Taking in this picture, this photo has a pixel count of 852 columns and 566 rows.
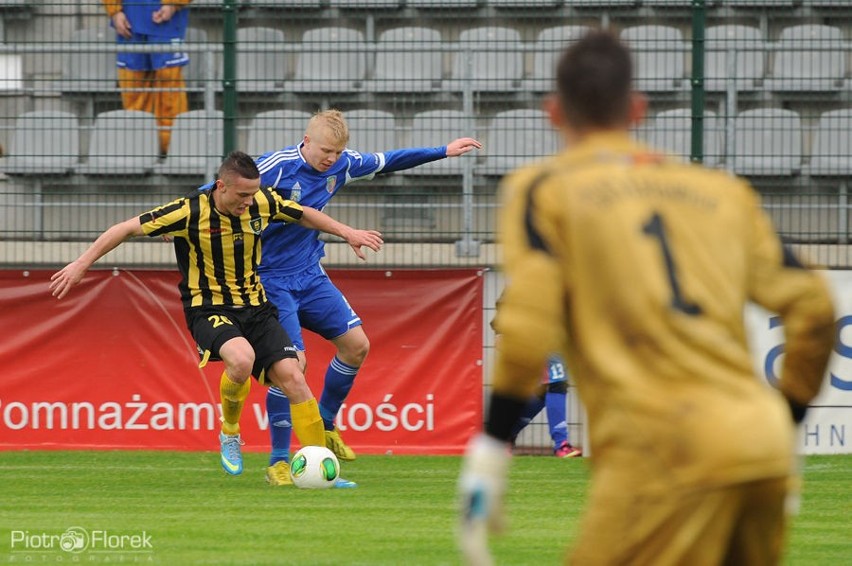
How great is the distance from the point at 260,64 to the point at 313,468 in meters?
4.81

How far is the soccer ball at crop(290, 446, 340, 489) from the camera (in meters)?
8.38

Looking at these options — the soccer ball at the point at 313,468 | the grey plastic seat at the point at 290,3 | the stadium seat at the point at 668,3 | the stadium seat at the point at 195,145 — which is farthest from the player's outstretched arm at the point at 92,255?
the stadium seat at the point at 668,3

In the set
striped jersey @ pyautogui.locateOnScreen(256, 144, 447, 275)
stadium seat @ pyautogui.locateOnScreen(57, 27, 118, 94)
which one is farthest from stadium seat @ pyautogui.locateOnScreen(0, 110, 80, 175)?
striped jersey @ pyautogui.locateOnScreen(256, 144, 447, 275)

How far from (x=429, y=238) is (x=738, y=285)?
8335 millimetres

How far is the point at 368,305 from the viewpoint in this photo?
441 inches

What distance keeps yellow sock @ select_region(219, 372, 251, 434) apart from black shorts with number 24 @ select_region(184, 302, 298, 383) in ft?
0.52

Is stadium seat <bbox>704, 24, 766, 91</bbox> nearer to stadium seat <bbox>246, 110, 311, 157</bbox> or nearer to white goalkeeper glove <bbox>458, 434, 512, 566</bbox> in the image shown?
stadium seat <bbox>246, 110, 311, 157</bbox>

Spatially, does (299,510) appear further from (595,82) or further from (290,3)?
(290,3)

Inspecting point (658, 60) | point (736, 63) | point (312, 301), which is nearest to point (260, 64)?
point (312, 301)

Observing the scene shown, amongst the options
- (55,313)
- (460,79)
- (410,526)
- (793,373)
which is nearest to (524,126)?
(460,79)

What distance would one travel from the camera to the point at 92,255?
8.29m

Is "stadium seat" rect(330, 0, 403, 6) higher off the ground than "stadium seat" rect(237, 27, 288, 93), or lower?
higher

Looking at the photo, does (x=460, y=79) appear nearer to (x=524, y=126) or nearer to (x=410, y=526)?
(x=524, y=126)

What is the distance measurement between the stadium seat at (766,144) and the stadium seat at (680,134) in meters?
0.15
